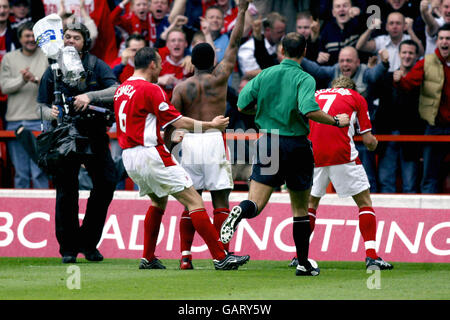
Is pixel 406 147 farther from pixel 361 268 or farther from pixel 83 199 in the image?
pixel 83 199

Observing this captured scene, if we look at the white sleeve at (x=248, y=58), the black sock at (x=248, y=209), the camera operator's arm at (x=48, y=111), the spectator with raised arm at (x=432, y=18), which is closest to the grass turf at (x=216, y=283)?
the black sock at (x=248, y=209)

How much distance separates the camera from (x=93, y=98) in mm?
10805

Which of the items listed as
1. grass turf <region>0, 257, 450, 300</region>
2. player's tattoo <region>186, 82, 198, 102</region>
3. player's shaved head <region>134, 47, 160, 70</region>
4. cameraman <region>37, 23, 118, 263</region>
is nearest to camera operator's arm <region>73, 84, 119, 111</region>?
cameraman <region>37, 23, 118, 263</region>

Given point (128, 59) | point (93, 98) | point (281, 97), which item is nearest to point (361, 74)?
point (128, 59)

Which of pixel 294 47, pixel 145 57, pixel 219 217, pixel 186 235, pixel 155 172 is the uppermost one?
pixel 294 47

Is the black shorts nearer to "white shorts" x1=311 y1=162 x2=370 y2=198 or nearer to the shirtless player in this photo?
the shirtless player

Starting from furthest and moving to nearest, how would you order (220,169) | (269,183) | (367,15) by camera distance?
(367,15) < (220,169) < (269,183)

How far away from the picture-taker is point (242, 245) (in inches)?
487

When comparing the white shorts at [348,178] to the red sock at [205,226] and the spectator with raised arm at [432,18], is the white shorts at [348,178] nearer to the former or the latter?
the red sock at [205,226]

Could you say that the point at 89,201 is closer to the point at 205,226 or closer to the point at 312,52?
the point at 205,226

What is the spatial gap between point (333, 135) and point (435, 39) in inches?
167

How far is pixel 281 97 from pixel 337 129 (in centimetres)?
167

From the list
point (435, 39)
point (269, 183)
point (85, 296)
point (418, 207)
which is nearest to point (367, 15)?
point (435, 39)

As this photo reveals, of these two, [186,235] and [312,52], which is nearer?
[186,235]
